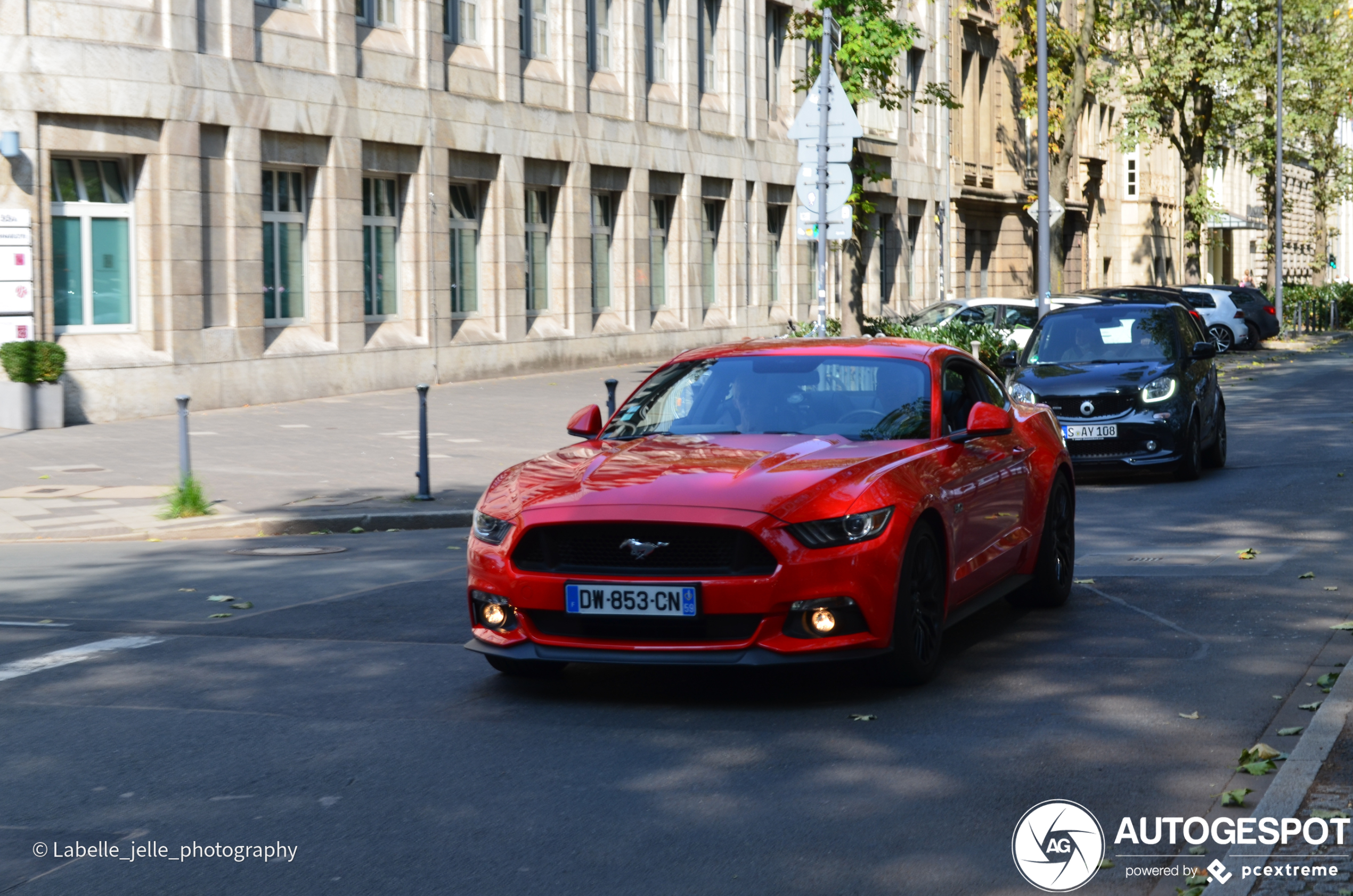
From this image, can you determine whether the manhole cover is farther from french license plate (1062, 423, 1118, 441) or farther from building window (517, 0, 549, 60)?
building window (517, 0, 549, 60)

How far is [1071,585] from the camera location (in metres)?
9.82

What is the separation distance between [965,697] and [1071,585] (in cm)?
299

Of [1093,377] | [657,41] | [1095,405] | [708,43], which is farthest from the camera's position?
[708,43]

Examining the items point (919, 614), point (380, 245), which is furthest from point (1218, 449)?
point (380, 245)

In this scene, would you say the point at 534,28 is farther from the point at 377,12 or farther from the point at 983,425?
the point at 983,425

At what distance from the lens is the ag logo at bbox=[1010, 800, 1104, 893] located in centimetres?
476

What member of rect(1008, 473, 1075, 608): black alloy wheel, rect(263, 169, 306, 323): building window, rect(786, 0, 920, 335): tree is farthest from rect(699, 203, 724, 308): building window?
rect(1008, 473, 1075, 608): black alloy wheel

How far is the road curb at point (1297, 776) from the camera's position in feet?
15.0

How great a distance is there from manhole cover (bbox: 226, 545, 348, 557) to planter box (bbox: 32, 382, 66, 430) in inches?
343

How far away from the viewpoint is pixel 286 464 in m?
17.2

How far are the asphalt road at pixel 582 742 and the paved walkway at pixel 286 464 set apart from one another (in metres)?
3.20

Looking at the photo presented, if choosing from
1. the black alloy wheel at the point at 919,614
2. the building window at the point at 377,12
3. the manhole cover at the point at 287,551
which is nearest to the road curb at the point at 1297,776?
the black alloy wheel at the point at 919,614

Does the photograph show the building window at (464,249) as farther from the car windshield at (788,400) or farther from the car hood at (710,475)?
the car hood at (710,475)

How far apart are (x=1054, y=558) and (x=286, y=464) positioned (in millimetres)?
9942
